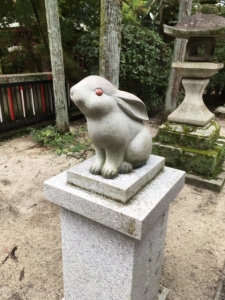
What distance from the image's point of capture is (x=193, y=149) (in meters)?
3.90

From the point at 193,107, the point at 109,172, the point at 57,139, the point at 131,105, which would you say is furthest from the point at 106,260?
the point at 57,139

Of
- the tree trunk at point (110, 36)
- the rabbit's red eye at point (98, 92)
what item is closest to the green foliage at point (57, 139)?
the tree trunk at point (110, 36)

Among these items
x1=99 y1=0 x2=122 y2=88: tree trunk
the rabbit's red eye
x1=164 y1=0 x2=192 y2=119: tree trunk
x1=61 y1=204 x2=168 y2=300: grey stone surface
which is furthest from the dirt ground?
x1=164 y1=0 x2=192 y2=119: tree trunk

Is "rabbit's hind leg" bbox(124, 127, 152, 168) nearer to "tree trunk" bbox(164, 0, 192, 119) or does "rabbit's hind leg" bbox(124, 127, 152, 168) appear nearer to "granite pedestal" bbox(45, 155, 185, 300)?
"granite pedestal" bbox(45, 155, 185, 300)

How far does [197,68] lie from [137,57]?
298 centimetres

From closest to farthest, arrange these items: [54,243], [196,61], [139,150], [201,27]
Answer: [139,150]
[54,243]
[201,27]
[196,61]

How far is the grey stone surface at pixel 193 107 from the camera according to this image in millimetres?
3977

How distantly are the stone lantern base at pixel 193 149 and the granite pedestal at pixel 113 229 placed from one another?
7.30ft

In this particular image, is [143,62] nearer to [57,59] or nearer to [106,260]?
[57,59]

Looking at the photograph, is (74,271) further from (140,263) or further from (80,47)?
(80,47)

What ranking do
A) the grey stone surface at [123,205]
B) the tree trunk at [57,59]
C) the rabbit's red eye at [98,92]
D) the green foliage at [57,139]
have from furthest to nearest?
the green foliage at [57,139] → the tree trunk at [57,59] → the rabbit's red eye at [98,92] → the grey stone surface at [123,205]

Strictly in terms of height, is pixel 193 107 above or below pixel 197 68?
below

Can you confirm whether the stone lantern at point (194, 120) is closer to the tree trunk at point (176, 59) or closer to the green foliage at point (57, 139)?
the green foliage at point (57, 139)

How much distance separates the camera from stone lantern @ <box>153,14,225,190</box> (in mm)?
3645
